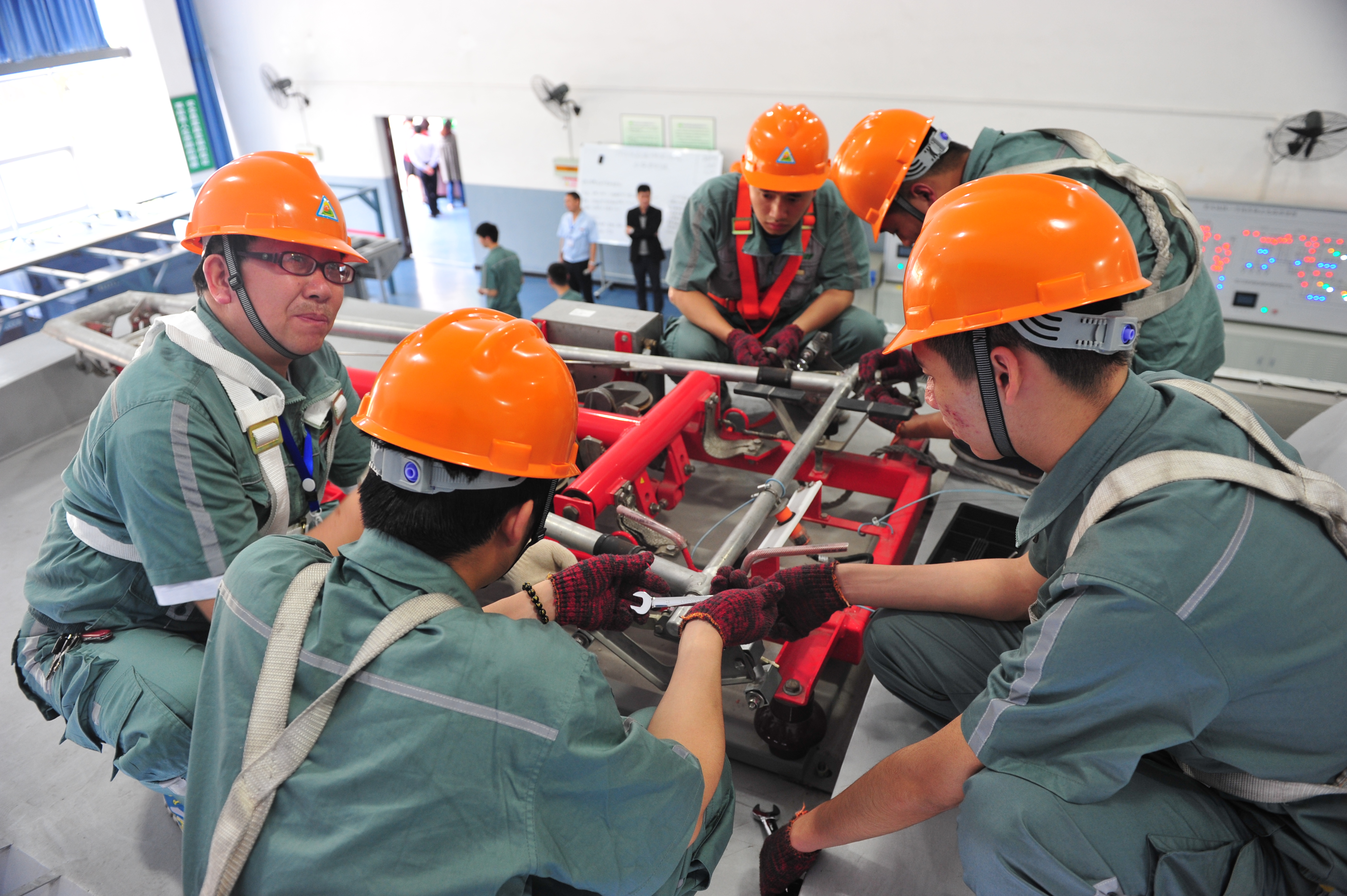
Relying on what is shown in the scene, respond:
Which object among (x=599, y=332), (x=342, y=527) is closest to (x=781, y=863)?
(x=342, y=527)

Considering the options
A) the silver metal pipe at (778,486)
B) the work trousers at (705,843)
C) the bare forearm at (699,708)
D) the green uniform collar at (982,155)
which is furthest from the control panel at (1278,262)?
the work trousers at (705,843)

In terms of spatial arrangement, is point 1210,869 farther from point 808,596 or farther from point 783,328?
point 783,328

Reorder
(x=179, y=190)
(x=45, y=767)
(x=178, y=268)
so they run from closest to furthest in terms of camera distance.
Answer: (x=45, y=767)
(x=178, y=268)
(x=179, y=190)

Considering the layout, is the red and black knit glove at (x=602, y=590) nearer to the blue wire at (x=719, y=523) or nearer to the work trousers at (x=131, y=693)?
the blue wire at (x=719, y=523)

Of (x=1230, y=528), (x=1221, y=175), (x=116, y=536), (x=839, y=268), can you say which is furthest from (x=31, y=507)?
(x=1221, y=175)

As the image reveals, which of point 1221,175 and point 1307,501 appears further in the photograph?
point 1221,175

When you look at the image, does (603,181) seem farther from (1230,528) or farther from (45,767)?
(1230,528)

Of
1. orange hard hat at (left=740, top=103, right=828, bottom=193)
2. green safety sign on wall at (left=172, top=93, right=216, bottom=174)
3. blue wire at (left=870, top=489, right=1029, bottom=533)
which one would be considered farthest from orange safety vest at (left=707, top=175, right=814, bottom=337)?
green safety sign on wall at (left=172, top=93, right=216, bottom=174)

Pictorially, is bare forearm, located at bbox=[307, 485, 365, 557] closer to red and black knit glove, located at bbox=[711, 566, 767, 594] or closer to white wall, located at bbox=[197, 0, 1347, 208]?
red and black knit glove, located at bbox=[711, 566, 767, 594]

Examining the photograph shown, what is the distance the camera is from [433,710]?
1.14m

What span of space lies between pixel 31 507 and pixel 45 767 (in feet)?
6.79

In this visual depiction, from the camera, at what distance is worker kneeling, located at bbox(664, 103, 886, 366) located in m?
4.05

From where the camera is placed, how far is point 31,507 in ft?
13.3

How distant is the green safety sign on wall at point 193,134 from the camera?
10.8 metres
